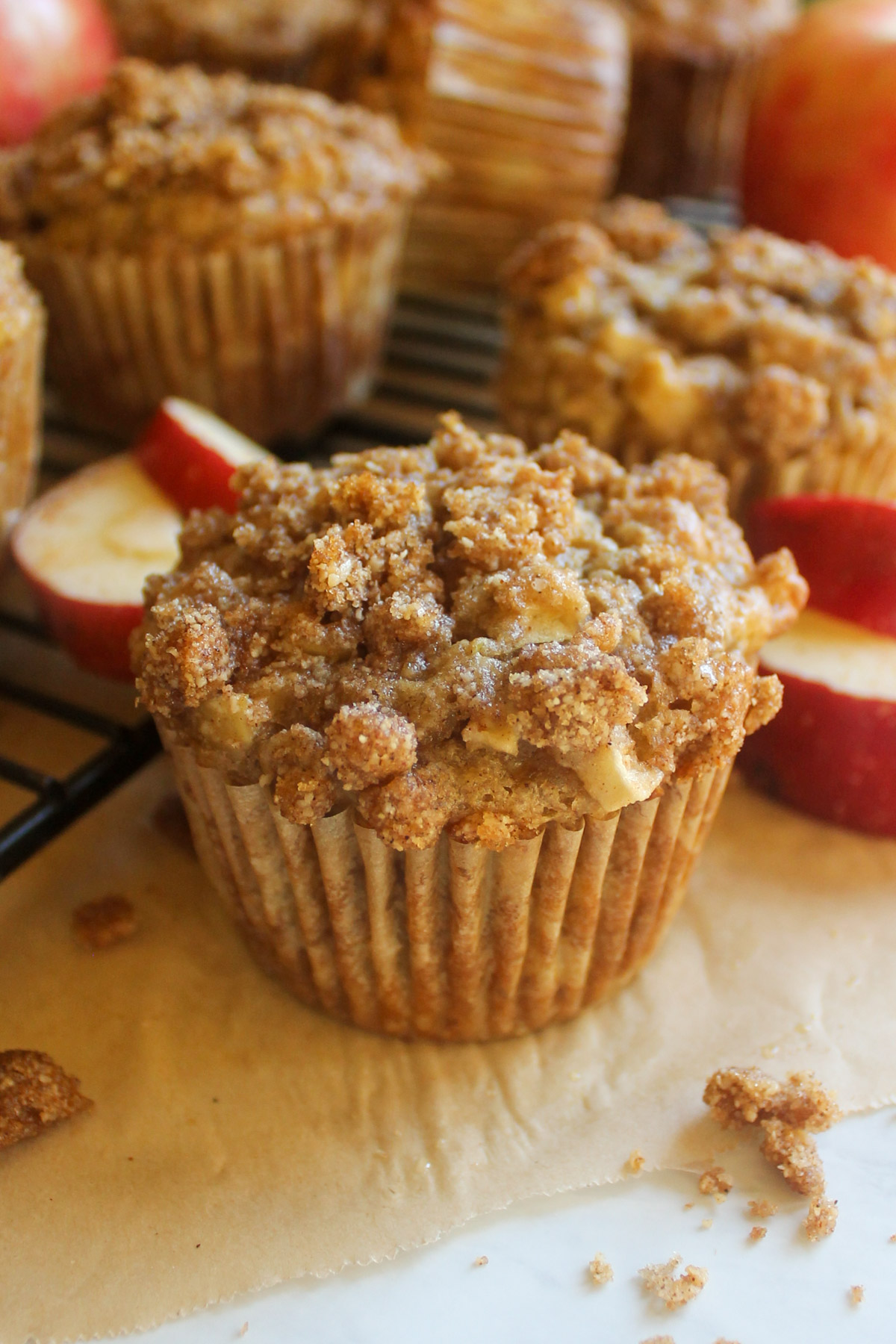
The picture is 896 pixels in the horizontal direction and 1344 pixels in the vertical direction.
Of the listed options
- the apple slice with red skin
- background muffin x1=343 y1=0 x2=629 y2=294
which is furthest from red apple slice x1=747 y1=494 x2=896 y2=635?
background muffin x1=343 y1=0 x2=629 y2=294

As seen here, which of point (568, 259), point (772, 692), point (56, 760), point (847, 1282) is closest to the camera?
point (847, 1282)

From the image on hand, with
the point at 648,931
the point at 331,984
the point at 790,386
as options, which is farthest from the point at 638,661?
the point at 790,386

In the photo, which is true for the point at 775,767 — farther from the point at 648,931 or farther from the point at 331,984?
the point at 331,984

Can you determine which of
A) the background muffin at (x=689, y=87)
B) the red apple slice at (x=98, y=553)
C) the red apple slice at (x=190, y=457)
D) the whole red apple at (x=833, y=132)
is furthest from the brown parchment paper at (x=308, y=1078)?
the background muffin at (x=689, y=87)

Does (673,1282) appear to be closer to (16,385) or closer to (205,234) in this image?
(16,385)

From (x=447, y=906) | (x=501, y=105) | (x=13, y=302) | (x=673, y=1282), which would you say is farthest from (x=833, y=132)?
(x=673, y=1282)

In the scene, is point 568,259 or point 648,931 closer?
point 648,931
